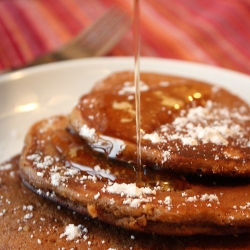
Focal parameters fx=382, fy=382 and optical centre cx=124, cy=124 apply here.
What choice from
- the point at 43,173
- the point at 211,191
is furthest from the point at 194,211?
the point at 43,173

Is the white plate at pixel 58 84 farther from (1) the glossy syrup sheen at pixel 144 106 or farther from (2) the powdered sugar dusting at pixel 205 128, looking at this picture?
(2) the powdered sugar dusting at pixel 205 128

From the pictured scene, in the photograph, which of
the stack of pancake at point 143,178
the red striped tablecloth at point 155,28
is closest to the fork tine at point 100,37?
the red striped tablecloth at point 155,28

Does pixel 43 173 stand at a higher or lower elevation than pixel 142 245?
higher

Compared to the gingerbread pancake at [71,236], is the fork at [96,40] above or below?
above

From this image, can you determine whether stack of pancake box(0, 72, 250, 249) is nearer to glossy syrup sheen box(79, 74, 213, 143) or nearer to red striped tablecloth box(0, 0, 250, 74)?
glossy syrup sheen box(79, 74, 213, 143)

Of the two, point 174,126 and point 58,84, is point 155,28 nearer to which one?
point 58,84

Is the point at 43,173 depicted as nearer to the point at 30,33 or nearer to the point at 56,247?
the point at 56,247

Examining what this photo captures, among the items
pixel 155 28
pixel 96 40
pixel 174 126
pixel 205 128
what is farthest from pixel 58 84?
pixel 155 28
